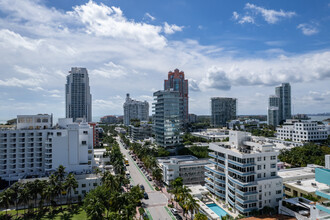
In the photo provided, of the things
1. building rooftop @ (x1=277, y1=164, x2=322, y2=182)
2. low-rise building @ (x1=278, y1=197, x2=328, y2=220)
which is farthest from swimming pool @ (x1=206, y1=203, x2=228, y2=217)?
building rooftop @ (x1=277, y1=164, x2=322, y2=182)

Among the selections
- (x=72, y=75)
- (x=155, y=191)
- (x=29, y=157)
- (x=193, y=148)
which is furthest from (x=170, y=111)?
(x=72, y=75)

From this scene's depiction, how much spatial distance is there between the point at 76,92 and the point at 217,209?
173m

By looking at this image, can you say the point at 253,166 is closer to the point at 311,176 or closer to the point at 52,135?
the point at 311,176

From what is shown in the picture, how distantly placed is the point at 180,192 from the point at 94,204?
56.9 feet

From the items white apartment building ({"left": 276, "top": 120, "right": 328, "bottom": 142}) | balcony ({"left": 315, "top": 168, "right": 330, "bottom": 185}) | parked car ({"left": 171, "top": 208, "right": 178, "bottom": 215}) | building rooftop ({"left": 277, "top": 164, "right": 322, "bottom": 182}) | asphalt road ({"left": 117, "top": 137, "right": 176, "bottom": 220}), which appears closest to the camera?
balcony ({"left": 315, "top": 168, "right": 330, "bottom": 185})

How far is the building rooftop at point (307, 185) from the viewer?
174 feet

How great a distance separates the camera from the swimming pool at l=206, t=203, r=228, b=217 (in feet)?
156

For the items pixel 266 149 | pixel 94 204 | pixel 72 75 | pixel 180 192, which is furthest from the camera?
pixel 72 75

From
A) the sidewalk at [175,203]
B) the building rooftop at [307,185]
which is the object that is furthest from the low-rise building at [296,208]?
the sidewalk at [175,203]

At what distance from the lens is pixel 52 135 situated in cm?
7244

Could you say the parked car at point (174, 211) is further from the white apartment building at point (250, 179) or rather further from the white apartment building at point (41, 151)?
the white apartment building at point (41, 151)

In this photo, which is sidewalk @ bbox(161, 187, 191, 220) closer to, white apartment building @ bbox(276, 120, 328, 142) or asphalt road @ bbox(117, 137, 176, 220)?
asphalt road @ bbox(117, 137, 176, 220)

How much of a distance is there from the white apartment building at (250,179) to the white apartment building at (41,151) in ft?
144

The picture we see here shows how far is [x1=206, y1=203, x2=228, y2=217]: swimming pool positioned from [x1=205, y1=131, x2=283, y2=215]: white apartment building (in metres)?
2.48
